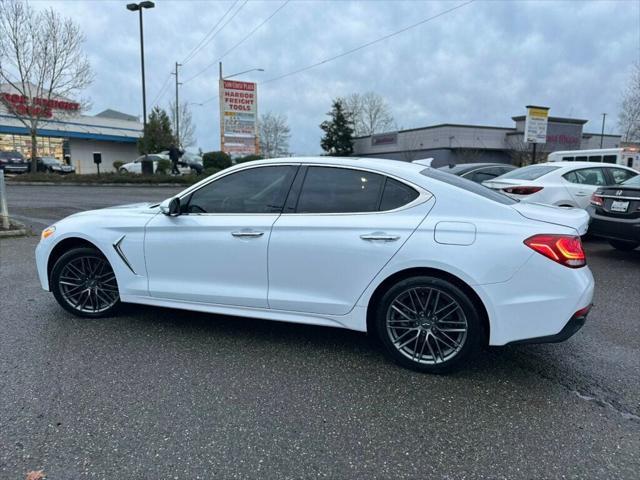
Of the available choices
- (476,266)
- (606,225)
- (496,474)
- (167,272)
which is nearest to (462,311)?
(476,266)

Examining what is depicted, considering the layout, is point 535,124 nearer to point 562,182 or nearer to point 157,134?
point 562,182

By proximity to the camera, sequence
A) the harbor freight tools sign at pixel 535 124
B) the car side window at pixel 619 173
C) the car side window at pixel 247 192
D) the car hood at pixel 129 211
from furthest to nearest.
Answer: the harbor freight tools sign at pixel 535 124 → the car side window at pixel 619 173 → the car hood at pixel 129 211 → the car side window at pixel 247 192

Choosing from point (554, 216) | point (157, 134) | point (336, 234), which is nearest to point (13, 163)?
point (157, 134)

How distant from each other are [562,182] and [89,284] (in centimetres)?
788

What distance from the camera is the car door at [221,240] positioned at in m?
3.66

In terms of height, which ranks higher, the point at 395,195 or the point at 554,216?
the point at 395,195

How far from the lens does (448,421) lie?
2.77m

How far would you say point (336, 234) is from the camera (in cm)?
341

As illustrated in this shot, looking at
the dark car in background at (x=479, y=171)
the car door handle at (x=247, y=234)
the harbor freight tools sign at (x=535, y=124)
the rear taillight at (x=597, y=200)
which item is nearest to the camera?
the car door handle at (x=247, y=234)

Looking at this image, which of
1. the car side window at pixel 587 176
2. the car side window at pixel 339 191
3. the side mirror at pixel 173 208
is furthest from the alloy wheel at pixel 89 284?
the car side window at pixel 587 176

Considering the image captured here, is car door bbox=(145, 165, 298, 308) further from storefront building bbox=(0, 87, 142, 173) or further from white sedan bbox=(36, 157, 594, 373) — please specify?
storefront building bbox=(0, 87, 142, 173)

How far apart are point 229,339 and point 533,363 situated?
8.23 ft

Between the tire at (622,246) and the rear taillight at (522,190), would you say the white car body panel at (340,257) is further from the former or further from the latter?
the tire at (622,246)

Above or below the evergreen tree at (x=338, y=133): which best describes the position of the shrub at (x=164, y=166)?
below
